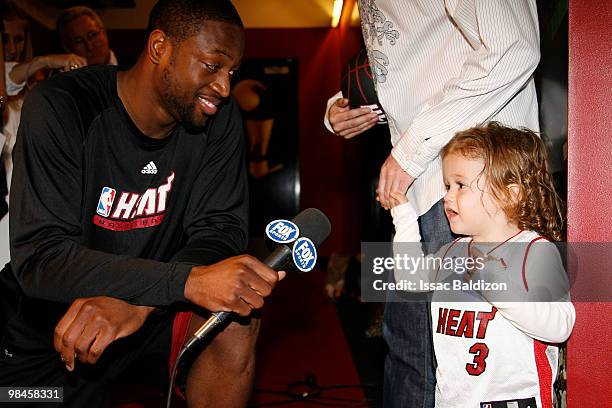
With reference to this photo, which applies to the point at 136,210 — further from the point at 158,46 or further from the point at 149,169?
the point at 158,46

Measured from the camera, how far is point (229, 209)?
1.75 metres

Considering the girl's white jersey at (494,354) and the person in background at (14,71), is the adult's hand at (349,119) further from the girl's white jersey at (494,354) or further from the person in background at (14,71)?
the person in background at (14,71)

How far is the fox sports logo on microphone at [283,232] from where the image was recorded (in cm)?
121

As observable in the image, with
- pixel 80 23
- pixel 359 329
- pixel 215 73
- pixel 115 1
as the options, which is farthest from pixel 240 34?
pixel 115 1

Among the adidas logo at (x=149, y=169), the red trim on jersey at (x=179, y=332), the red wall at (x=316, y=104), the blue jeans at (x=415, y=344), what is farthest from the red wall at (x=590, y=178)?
the red wall at (x=316, y=104)

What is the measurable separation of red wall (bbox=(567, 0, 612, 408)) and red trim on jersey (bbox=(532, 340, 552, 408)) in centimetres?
4

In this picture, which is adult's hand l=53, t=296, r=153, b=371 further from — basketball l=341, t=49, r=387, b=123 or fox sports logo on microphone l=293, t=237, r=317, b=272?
basketball l=341, t=49, r=387, b=123

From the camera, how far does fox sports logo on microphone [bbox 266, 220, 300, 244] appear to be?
121 cm

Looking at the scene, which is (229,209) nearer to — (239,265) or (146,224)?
(146,224)

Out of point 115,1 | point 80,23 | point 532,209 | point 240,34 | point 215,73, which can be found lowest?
point 532,209

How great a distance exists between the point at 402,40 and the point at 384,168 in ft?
0.98

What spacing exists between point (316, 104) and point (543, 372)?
659cm

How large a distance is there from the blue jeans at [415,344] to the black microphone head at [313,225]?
31 centimetres

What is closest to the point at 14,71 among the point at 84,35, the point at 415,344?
the point at 84,35
